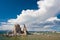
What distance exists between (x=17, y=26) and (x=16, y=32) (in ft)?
11.7

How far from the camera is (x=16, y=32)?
105625mm

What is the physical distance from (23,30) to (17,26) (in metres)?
4.38

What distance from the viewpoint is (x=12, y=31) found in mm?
105062

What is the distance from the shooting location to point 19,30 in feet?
347

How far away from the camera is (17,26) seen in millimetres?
104125

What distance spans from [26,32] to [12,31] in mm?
7309

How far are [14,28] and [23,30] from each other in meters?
4.88

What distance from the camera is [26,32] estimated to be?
347 feet

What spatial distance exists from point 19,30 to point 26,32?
3.80m

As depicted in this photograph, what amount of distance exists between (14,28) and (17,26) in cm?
340

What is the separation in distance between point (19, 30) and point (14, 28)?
10.0 feet

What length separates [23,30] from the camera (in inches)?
4190
